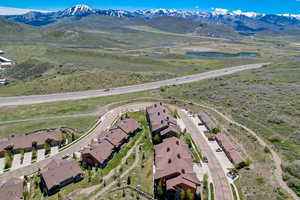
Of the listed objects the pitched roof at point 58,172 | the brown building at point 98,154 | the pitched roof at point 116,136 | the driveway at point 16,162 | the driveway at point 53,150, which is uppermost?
the pitched roof at point 116,136

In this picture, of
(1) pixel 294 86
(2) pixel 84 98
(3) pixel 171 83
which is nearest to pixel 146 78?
(3) pixel 171 83

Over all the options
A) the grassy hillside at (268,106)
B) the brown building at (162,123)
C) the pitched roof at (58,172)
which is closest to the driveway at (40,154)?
the pitched roof at (58,172)

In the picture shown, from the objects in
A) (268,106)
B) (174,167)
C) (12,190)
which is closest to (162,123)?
(174,167)

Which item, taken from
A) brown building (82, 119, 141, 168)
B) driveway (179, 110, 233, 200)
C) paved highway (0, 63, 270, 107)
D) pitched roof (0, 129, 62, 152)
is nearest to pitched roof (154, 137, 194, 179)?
driveway (179, 110, 233, 200)

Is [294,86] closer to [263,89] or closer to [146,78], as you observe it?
[263,89]

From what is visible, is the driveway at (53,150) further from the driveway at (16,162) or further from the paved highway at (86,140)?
the driveway at (16,162)

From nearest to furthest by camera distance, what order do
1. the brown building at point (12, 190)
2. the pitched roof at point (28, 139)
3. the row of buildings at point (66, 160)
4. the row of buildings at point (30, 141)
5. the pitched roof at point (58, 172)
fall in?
the brown building at point (12, 190) → the row of buildings at point (66, 160) → the pitched roof at point (58, 172) → the row of buildings at point (30, 141) → the pitched roof at point (28, 139)
